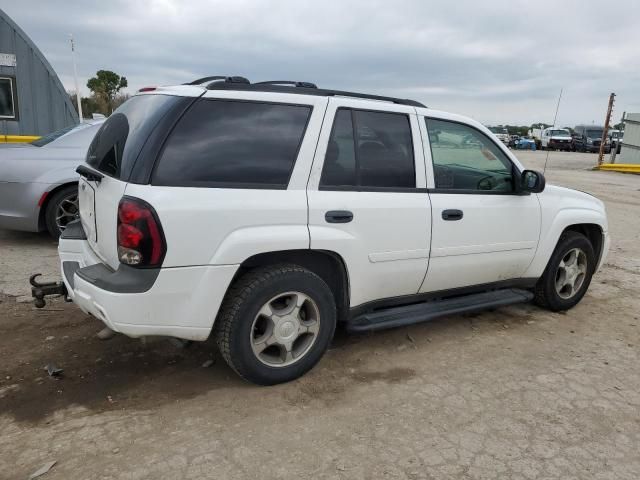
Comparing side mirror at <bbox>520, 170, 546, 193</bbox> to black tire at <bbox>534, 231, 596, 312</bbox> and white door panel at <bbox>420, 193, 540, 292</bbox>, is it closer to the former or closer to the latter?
white door panel at <bbox>420, 193, 540, 292</bbox>

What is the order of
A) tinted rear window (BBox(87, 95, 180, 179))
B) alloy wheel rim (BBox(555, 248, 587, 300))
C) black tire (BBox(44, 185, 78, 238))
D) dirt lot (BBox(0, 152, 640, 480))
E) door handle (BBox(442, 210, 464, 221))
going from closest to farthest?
dirt lot (BBox(0, 152, 640, 480)) < tinted rear window (BBox(87, 95, 180, 179)) < door handle (BBox(442, 210, 464, 221)) < alloy wheel rim (BBox(555, 248, 587, 300)) < black tire (BBox(44, 185, 78, 238))

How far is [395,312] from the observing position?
12.2ft

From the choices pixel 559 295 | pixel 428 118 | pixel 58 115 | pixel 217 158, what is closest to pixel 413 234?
pixel 428 118

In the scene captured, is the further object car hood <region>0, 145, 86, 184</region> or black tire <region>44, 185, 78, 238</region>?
black tire <region>44, 185, 78, 238</region>

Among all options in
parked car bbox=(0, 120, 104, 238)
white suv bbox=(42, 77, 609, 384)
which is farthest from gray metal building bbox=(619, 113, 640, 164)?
parked car bbox=(0, 120, 104, 238)

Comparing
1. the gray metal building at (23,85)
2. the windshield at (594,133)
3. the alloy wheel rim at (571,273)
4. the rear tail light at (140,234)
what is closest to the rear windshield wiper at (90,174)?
the rear tail light at (140,234)

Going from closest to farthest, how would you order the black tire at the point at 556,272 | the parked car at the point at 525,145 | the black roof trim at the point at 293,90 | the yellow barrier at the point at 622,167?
1. the black roof trim at the point at 293,90
2. the black tire at the point at 556,272
3. the yellow barrier at the point at 622,167
4. the parked car at the point at 525,145

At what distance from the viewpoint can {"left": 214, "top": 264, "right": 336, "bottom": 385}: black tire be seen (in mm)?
2986

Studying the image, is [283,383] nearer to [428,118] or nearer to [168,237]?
[168,237]

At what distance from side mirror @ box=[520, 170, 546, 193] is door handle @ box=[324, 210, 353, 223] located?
64.6 inches

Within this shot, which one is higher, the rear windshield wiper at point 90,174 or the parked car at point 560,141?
the parked car at point 560,141

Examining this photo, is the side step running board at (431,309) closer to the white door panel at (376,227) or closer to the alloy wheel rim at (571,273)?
the white door panel at (376,227)

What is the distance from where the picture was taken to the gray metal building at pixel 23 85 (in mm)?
12039

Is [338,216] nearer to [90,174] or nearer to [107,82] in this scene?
[90,174]
